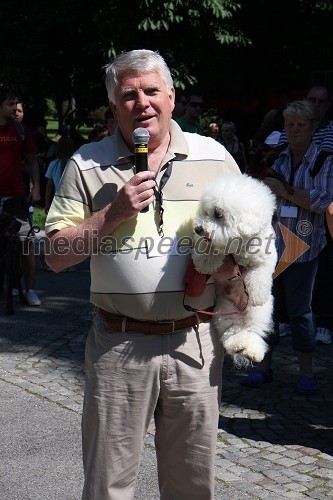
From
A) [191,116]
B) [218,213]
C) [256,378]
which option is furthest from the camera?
[191,116]

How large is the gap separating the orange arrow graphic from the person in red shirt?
3645 millimetres

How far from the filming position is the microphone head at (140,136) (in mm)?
3029

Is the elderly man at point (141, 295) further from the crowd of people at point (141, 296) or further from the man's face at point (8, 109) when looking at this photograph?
the man's face at point (8, 109)

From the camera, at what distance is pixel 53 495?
452 cm

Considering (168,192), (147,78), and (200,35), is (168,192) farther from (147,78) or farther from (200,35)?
(200,35)

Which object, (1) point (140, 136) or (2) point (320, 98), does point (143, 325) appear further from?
(2) point (320, 98)

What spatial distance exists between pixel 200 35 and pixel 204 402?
A: 635 inches

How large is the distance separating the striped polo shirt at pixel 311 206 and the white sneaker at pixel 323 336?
67.6 inches

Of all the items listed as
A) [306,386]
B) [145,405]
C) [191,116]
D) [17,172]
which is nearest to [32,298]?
[17,172]

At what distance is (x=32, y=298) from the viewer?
9.01 m

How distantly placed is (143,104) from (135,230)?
47 cm

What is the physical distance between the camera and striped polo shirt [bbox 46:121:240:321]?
10.6 ft

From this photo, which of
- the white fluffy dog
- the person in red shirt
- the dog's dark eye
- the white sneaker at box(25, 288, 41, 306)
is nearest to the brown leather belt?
the white fluffy dog

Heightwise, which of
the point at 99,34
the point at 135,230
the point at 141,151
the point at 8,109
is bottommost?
the point at 135,230
